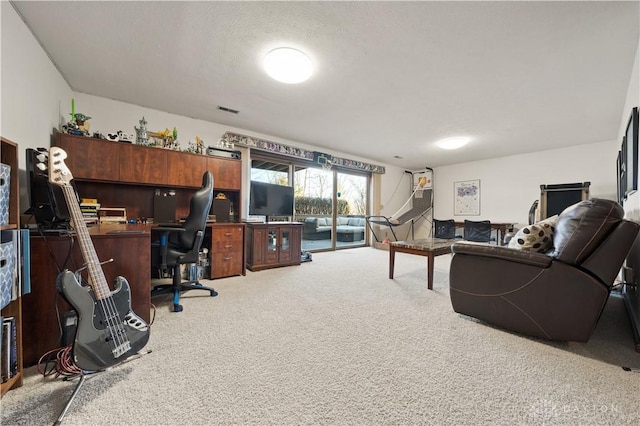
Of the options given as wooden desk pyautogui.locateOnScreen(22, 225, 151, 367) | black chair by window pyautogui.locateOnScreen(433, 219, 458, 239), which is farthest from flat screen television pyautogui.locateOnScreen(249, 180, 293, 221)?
black chair by window pyautogui.locateOnScreen(433, 219, 458, 239)

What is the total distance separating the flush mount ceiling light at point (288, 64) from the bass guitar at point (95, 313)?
1540 mm

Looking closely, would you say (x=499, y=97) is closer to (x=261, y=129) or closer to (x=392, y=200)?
(x=261, y=129)

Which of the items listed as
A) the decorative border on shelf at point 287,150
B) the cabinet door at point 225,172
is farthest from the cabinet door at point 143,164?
the decorative border on shelf at point 287,150

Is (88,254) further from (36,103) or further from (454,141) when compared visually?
(454,141)

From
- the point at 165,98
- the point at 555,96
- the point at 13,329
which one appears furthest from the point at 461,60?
the point at 13,329

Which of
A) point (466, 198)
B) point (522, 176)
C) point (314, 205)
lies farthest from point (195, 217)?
point (522, 176)

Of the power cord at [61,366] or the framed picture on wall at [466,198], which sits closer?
the power cord at [61,366]

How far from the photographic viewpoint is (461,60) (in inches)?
80.5

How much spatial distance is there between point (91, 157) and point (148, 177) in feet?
1.62

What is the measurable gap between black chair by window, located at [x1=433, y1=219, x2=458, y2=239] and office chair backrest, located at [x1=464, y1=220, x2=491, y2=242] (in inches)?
13.2

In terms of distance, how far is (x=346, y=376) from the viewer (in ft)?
3.92

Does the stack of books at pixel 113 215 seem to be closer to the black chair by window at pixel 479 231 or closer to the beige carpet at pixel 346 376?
the beige carpet at pixel 346 376

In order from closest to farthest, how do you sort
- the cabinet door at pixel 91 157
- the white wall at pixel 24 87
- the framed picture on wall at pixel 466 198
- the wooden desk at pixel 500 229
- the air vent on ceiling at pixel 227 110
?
the white wall at pixel 24 87 → the cabinet door at pixel 91 157 → the air vent on ceiling at pixel 227 110 → the wooden desk at pixel 500 229 → the framed picture on wall at pixel 466 198

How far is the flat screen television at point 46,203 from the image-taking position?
1.43m
